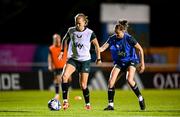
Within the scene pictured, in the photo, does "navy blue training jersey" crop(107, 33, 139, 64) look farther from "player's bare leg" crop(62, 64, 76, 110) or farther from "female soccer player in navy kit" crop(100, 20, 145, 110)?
"player's bare leg" crop(62, 64, 76, 110)

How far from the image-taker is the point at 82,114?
1719 centimetres

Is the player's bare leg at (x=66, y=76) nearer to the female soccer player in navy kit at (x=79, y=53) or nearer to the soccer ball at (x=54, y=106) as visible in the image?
the female soccer player in navy kit at (x=79, y=53)

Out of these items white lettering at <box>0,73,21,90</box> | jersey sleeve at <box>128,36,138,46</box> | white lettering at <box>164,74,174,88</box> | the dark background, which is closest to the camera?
jersey sleeve at <box>128,36,138,46</box>

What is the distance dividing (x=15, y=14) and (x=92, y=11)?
4.56 meters

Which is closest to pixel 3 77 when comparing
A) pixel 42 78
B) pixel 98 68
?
pixel 42 78

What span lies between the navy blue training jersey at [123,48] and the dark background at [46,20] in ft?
68.7

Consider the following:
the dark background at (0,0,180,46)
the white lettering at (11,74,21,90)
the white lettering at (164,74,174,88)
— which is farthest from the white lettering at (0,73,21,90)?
the dark background at (0,0,180,46)

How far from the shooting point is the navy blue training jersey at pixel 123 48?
1859 centimetres

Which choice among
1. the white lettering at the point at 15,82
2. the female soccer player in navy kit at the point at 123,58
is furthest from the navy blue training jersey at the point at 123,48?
the white lettering at the point at 15,82

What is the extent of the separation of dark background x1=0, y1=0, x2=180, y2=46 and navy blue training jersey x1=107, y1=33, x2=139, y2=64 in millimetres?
20946

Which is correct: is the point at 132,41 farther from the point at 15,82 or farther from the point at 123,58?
the point at 15,82

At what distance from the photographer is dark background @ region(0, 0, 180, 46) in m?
40.1

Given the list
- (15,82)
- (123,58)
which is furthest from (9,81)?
(123,58)

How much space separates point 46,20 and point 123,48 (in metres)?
23.2
